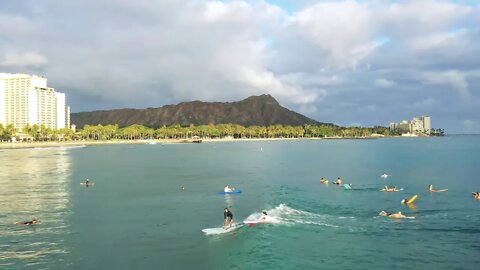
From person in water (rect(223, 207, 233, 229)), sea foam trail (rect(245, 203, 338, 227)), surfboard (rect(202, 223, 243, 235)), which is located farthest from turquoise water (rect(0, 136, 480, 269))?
person in water (rect(223, 207, 233, 229))

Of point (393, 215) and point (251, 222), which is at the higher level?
point (393, 215)

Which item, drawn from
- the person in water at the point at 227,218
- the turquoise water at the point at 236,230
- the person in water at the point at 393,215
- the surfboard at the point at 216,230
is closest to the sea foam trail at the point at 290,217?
the turquoise water at the point at 236,230

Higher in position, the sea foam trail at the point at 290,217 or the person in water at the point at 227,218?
the person in water at the point at 227,218

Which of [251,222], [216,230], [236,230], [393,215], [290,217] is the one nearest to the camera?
[216,230]

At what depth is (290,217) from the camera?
156 feet

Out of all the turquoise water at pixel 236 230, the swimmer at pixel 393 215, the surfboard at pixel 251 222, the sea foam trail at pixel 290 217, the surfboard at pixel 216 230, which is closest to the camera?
the turquoise water at pixel 236 230

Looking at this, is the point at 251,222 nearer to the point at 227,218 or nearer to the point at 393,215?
the point at 227,218

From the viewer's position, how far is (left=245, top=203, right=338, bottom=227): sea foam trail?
44.8 m

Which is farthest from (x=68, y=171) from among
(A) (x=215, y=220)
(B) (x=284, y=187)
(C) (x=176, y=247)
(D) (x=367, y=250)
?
(D) (x=367, y=250)

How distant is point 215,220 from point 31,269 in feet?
63.2

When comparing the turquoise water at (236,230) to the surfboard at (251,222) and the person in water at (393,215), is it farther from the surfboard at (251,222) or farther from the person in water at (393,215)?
the surfboard at (251,222)

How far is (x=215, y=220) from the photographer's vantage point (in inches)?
1790

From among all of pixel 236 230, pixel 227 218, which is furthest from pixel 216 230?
pixel 227 218

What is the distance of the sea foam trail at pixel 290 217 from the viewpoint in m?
44.8
